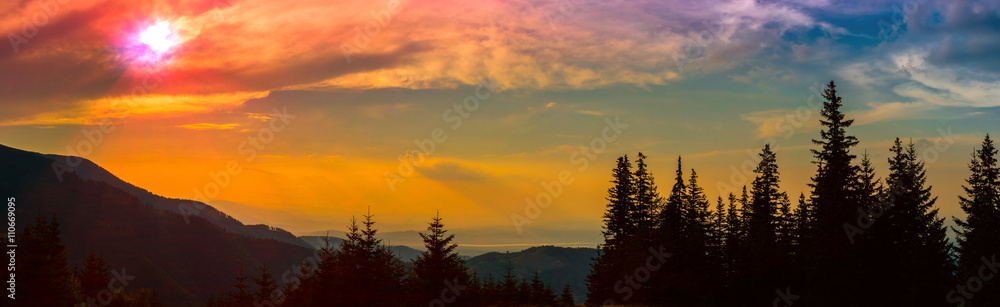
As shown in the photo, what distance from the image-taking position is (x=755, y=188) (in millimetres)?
78562

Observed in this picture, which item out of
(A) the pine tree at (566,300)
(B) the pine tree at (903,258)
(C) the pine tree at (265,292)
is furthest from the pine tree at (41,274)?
(B) the pine tree at (903,258)

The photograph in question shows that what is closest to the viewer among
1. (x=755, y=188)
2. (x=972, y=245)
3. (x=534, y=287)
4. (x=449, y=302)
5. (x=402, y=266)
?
(x=449, y=302)

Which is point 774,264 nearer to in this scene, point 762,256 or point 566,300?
point 762,256

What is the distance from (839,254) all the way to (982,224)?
20.7 meters

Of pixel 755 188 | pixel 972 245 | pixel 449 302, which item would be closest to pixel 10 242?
pixel 449 302

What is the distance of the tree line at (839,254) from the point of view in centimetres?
5312

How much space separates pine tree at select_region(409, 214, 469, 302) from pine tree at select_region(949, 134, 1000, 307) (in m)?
42.0

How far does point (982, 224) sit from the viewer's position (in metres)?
61.9

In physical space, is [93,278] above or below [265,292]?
above

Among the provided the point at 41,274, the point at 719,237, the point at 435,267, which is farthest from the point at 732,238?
the point at 41,274

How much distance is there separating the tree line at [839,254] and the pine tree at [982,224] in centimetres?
12

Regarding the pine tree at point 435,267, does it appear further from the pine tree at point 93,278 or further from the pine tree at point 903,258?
the pine tree at point 93,278

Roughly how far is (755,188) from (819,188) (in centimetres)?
2225

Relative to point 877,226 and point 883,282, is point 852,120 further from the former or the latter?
point 883,282
